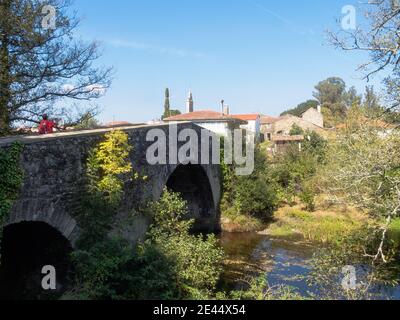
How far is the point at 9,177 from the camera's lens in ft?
22.1

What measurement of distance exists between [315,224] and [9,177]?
55.7 feet

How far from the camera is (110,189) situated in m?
9.04

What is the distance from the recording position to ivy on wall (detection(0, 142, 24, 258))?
6.59 m

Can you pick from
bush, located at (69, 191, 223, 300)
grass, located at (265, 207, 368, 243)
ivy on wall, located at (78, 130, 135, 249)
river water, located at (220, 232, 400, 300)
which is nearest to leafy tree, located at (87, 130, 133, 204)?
ivy on wall, located at (78, 130, 135, 249)

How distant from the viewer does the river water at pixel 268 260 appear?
1317 centimetres

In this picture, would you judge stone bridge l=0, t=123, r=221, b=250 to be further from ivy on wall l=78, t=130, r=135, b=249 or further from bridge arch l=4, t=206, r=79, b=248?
ivy on wall l=78, t=130, r=135, b=249

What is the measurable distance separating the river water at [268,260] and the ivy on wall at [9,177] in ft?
26.0

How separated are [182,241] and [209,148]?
30.3 feet

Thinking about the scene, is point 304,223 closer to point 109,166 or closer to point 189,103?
point 109,166

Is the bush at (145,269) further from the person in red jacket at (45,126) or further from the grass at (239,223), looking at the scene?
the grass at (239,223)

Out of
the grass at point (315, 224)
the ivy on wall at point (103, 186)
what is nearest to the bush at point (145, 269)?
the ivy on wall at point (103, 186)

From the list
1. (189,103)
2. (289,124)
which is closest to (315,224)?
(189,103)

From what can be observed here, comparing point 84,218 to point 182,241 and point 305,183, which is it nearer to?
point 182,241

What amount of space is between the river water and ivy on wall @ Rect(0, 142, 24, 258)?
7938 mm
